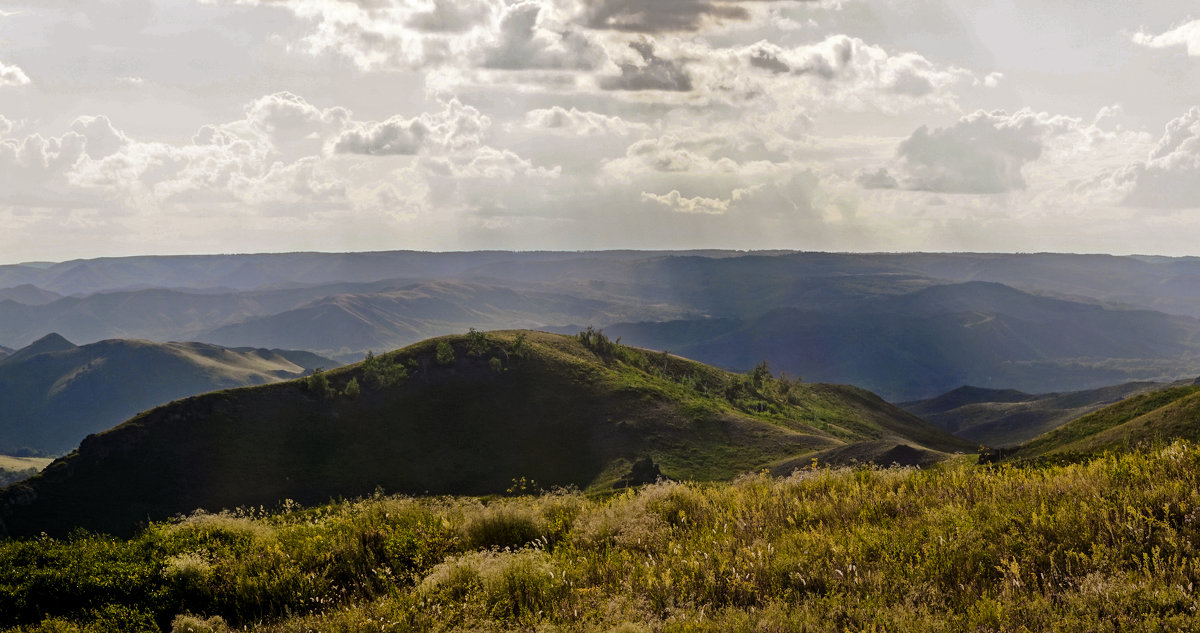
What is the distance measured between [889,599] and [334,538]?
27.0 feet

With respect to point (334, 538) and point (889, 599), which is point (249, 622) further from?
point (889, 599)

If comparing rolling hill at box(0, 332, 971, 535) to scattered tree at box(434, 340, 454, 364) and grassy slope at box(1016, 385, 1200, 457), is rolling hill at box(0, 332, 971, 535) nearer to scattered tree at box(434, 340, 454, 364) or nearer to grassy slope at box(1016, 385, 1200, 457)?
scattered tree at box(434, 340, 454, 364)

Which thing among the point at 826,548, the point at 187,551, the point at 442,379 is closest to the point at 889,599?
the point at 826,548

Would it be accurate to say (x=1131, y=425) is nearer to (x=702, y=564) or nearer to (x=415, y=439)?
(x=702, y=564)

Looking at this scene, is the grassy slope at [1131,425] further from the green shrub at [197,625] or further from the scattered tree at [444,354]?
the scattered tree at [444,354]

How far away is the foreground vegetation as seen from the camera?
24.0 feet

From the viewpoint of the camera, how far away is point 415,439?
12062 centimetres

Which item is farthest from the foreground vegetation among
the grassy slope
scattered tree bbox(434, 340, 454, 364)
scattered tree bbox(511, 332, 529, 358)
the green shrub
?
scattered tree bbox(511, 332, 529, 358)

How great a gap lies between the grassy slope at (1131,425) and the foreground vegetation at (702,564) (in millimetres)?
34047

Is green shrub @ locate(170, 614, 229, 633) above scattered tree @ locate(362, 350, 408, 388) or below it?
above

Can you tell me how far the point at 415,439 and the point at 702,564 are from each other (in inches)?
4650

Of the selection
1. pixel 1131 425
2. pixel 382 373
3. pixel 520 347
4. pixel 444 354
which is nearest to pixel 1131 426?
pixel 1131 425

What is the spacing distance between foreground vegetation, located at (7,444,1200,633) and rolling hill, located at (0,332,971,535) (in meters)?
82.9

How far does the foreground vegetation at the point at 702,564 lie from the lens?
7324mm
